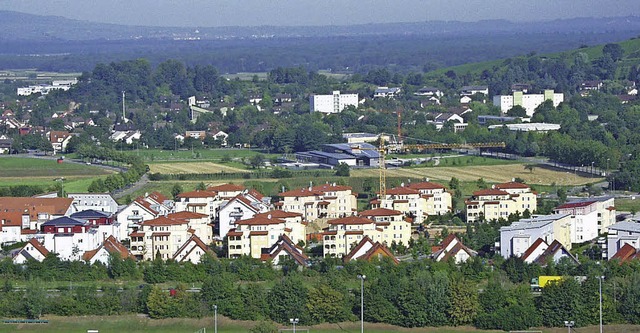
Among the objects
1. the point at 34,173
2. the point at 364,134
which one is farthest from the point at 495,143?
the point at 34,173

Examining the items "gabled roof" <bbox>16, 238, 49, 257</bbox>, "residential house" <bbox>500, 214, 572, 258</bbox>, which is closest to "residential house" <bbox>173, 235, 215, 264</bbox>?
"gabled roof" <bbox>16, 238, 49, 257</bbox>

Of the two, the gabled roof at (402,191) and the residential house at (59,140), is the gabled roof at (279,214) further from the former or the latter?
the residential house at (59,140)

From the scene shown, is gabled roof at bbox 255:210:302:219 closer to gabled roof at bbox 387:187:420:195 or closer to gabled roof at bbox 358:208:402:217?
gabled roof at bbox 358:208:402:217

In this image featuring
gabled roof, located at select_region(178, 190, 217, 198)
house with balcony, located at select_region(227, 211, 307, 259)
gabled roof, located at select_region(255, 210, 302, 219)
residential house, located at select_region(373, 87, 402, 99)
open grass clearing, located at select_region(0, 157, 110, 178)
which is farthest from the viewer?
residential house, located at select_region(373, 87, 402, 99)

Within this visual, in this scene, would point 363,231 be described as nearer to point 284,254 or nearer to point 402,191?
point 284,254

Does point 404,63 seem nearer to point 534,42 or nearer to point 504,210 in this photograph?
point 534,42

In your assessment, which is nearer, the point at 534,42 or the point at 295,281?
the point at 295,281

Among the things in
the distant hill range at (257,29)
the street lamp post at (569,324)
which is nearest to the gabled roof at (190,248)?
the street lamp post at (569,324)
